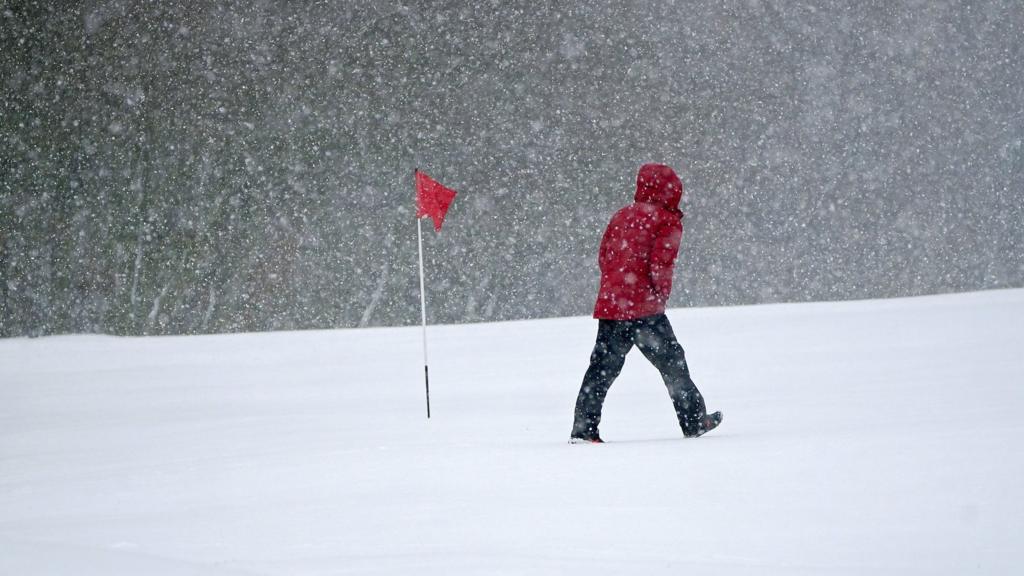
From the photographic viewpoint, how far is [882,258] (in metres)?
12.6

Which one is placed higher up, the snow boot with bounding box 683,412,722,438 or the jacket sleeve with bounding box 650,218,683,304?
the jacket sleeve with bounding box 650,218,683,304

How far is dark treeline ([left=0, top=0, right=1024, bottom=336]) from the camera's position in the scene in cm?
1170

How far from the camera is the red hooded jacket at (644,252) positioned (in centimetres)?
487

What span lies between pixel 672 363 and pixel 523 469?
106 centimetres

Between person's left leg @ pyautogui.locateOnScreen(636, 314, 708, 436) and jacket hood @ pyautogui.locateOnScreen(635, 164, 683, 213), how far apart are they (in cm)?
57

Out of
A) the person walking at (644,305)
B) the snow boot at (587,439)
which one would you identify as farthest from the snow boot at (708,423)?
the snow boot at (587,439)

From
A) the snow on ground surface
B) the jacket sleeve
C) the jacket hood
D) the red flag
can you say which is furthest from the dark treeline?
the jacket sleeve

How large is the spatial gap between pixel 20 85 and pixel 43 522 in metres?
9.60

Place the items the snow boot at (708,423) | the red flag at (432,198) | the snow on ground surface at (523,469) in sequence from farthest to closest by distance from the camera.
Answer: the red flag at (432,198), the snow boot at (708,423), the snow on ground surface at (523,469)

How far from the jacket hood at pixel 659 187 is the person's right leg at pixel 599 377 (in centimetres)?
63

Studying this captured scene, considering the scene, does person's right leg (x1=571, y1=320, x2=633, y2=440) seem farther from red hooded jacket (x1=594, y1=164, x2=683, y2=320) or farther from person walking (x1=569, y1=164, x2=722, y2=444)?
red hooded jacket (x1=594, y1=164, x2=683, y2=320)

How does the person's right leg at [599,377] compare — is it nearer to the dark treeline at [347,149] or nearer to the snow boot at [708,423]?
the snow boot at [708,423]

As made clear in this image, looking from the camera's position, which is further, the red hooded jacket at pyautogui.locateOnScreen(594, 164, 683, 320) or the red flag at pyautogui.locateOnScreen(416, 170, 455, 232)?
the red flag at pyautogui.locateOnScreen(416, 170, 455, 232)

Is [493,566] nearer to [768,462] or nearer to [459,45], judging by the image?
[768,462]
